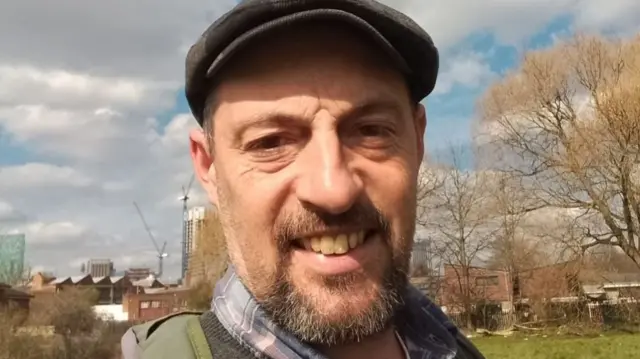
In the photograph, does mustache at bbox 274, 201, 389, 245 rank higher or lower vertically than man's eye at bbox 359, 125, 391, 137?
lower

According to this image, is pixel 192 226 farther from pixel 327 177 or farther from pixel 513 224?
pixel 327 177

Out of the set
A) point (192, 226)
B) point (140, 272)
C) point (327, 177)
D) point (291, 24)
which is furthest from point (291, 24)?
point (140, 272)

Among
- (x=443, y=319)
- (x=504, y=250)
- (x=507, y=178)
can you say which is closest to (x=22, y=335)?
(x=443, y=319)

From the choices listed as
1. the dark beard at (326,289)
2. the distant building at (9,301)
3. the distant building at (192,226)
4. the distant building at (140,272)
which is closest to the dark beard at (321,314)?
the dark beard at (326,289)

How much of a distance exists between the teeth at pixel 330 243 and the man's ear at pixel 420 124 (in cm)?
31

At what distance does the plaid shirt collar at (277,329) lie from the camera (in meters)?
1.24

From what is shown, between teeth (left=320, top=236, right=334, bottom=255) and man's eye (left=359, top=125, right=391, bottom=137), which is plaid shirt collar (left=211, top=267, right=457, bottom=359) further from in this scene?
man's eye (left=359, top=125, right=391, bottom=137)

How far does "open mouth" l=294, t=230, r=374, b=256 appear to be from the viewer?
3.96 feet

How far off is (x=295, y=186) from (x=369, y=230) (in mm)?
160

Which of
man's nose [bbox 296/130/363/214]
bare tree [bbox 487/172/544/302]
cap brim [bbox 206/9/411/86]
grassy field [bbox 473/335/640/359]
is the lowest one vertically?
grassy field [bbox 473/335/640/359]

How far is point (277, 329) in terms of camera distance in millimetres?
1242

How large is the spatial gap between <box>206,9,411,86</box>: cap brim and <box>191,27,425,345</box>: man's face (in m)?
0.03

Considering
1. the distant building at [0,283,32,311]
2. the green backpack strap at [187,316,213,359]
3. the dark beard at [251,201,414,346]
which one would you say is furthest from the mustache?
the distant building at [0,283,32,311]

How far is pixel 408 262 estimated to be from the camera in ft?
4.43
